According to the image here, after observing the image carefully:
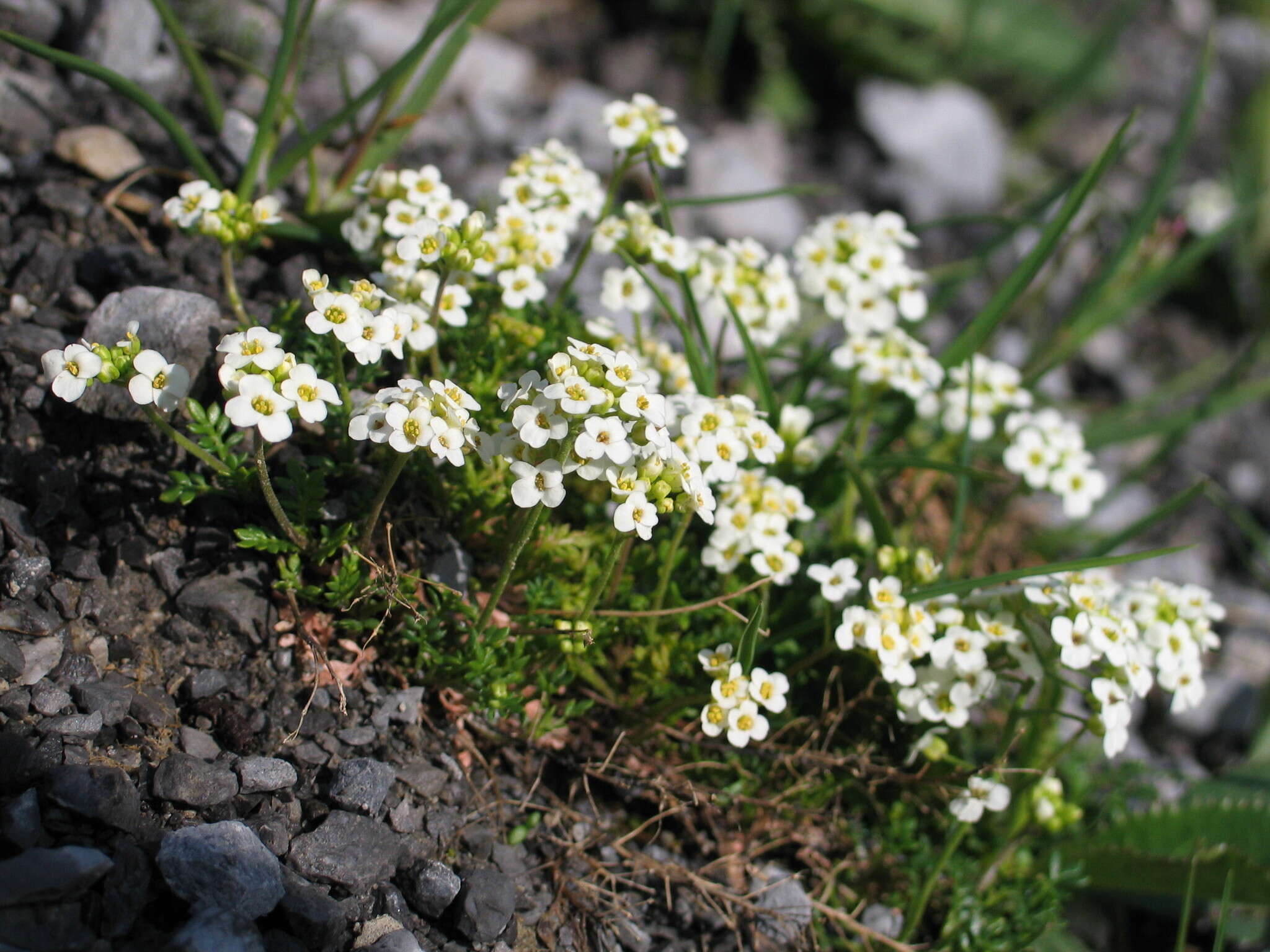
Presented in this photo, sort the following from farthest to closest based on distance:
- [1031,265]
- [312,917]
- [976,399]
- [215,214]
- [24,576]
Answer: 1. [976,399]
2. [1031,265]
3. [215,214]
4. [24,576]
5. [312,917]

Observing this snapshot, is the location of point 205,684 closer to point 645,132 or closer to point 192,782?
point 192,782

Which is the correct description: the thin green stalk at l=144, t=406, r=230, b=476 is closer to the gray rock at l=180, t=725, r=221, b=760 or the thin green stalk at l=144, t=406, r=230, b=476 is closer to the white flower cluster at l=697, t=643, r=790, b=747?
the gray rock at l=180, t=725, r=221, b=760

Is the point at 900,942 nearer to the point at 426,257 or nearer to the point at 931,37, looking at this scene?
the point at 426,257

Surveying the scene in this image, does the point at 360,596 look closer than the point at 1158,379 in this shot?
Yes

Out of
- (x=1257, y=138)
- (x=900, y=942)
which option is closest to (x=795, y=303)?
(x=900, y=942)

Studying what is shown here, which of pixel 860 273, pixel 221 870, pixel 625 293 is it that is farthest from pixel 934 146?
pixel 221 870

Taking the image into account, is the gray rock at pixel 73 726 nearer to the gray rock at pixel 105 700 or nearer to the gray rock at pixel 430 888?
the gray rock at pixel 105 700

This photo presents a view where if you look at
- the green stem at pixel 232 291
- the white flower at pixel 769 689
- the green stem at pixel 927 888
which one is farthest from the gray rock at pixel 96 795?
the green stem at pixel 927 888
